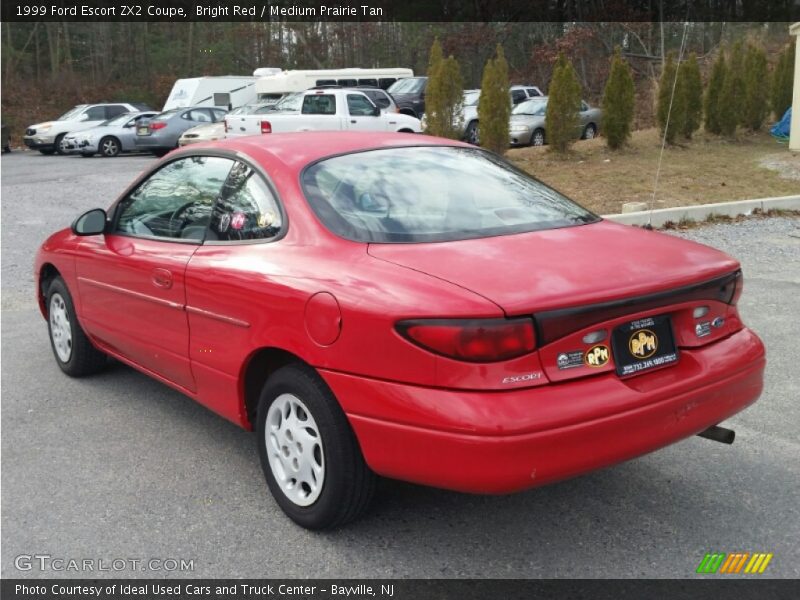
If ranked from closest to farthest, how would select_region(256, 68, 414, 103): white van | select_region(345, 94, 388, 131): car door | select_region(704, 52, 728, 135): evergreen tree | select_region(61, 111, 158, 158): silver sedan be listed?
select_region(704, 52, 728, 135): evergreen tree
select_region(345, 94, 388, 131): car door
select_region(61, 111, 158, 158): silver sedan
select_region(256, 68, 414, 103): white van

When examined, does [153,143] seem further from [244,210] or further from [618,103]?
[244,210]

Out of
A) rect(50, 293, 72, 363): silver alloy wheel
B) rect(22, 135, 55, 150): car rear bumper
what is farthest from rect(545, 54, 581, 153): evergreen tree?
rect(22, 135, 55, 150): car rear bumper

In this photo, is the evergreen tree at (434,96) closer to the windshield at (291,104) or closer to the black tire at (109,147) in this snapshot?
the windshield at (291,104)

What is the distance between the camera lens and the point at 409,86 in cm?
2694

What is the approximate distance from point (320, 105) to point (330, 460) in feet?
57.6

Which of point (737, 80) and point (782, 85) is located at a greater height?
point (737, 80)

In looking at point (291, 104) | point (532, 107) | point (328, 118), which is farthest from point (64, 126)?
point (532, 107)

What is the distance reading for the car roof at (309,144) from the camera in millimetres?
3844

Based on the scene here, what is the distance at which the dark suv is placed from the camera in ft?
85.4

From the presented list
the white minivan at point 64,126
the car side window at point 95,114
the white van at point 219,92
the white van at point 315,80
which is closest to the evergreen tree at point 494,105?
Result: the white van at point 315,80

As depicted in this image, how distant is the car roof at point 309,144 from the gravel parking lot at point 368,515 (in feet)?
4.82

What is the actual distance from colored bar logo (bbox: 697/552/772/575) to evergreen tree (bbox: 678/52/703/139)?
15593 mm

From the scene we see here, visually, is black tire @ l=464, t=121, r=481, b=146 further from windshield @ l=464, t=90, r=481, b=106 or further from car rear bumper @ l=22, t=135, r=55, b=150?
car rear bumper @ l=22, t=135, r=55, b=150

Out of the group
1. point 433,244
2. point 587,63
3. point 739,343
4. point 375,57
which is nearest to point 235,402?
point 433,244
